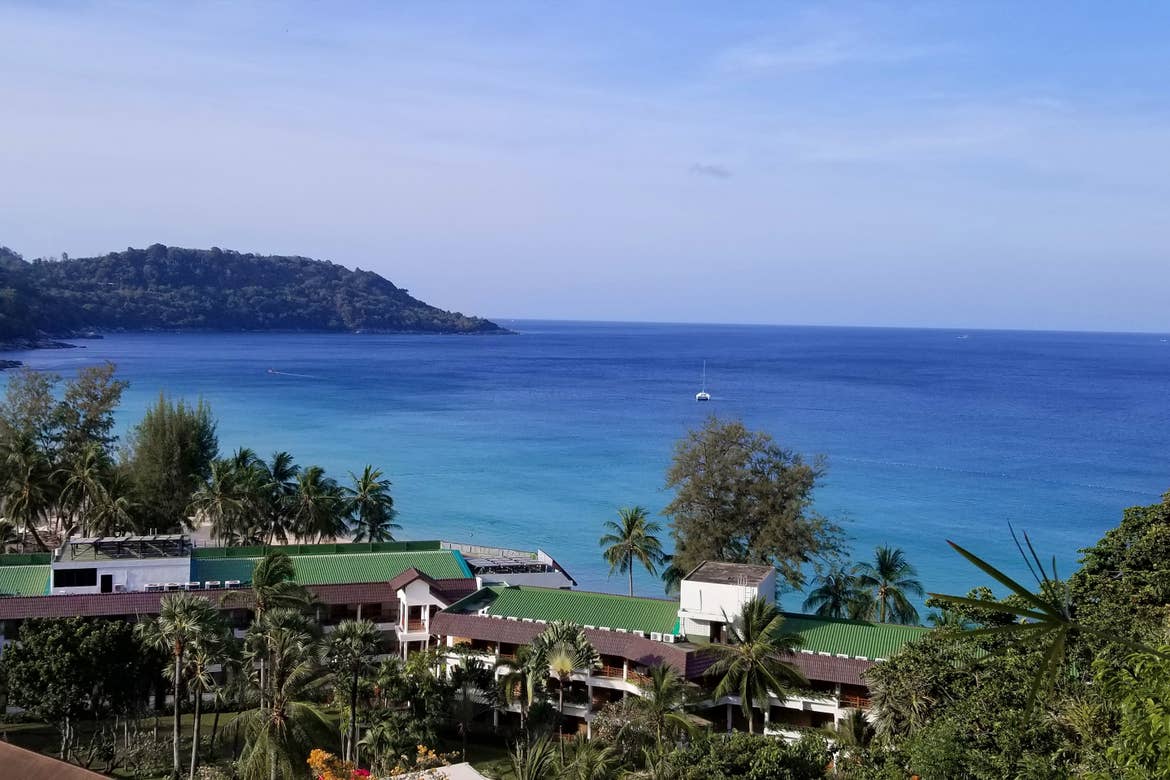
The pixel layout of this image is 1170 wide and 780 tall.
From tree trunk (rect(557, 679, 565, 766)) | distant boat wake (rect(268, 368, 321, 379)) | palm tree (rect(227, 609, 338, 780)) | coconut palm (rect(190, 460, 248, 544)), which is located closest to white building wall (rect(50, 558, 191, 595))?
coconut palm (rect(190, 460, 248, 544))

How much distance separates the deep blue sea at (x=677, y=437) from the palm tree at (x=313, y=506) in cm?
1908

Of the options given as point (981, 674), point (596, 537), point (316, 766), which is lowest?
point (596, 537)

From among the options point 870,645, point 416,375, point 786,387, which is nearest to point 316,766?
point 870,645

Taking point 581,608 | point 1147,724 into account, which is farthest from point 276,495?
point 1147,724

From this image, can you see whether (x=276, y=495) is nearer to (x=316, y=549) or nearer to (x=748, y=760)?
(x=316, y=549)

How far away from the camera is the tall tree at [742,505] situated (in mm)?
44000

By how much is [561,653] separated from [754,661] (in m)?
5.77

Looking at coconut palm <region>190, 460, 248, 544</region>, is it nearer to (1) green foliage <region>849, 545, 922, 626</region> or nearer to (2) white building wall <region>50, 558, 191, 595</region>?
(2) white building wall <region>50, 558, 191, 595</region>

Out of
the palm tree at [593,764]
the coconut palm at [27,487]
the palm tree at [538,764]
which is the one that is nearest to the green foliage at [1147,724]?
the palm tree at [593,764]

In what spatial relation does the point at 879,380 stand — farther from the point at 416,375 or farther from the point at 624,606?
the point at 624,606

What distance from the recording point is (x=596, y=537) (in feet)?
245

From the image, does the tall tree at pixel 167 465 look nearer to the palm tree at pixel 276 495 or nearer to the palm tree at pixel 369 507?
the palm tree at pixel 276 495

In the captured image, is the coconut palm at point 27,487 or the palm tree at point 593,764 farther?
the coconut palm at point 27,487

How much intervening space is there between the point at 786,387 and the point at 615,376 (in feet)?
118
